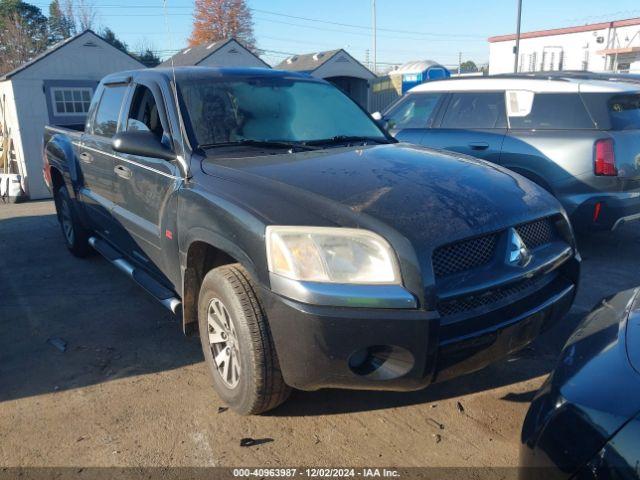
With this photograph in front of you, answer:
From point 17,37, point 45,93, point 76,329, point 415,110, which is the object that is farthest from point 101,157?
point 17,37

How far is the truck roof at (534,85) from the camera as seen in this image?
5.48 m

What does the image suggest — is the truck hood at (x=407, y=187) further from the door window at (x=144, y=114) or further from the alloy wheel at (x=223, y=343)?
the door window at (x=144, y=114)

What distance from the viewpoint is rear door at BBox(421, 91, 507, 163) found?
237 inches

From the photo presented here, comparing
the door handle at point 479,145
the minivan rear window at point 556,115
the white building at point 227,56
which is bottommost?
the door handle at point 479,145

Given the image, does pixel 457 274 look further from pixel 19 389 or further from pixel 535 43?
pixel 535 43

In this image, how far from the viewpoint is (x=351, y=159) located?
3211 mm

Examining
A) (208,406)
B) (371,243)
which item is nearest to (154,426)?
(208,406)

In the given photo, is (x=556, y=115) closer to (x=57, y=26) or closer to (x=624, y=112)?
(x=624, y=112)

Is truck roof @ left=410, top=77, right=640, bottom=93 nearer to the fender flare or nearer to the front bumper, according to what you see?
the front bumper

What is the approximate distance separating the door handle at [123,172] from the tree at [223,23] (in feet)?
99.5

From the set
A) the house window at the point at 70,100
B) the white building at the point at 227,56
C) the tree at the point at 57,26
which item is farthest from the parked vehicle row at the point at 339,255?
the tree at the point at 57,26

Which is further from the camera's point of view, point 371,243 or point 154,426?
point 154,426

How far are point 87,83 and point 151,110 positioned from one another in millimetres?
12484

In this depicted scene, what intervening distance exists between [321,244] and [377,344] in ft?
1.61
